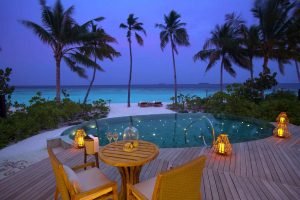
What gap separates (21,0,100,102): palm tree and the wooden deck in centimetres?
826

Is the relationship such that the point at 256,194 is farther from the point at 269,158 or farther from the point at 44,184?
the point at 44,184

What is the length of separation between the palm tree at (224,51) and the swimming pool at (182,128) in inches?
283

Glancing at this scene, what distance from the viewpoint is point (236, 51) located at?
593 inches

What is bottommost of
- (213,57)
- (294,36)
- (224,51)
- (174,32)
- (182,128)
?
(182,128)

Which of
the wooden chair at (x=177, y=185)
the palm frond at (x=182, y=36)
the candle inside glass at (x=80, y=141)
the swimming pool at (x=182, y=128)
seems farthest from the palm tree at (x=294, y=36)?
the wooden chair at (x=177, y=185)

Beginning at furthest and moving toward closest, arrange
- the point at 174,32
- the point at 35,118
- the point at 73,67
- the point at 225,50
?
1. the point at 174,32
2. the point at 225,50
3. the point at 73,67
4. the point at 35,118

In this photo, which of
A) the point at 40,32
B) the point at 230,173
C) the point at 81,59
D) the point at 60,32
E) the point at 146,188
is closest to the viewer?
the point at 146,188

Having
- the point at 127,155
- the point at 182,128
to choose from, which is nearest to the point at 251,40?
the point at 182,128

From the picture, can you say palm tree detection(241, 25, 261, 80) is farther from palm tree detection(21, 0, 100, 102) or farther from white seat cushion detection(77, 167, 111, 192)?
white seat cushion detection(77, 167, 111, 192)

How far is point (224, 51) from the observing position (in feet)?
52.0

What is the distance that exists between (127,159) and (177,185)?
2.95ft

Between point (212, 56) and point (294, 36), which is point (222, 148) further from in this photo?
point (212, 56)

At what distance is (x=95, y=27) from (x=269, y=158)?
49.7 feet

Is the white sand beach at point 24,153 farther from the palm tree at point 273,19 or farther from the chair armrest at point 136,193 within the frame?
the palm tree at point 273,19
